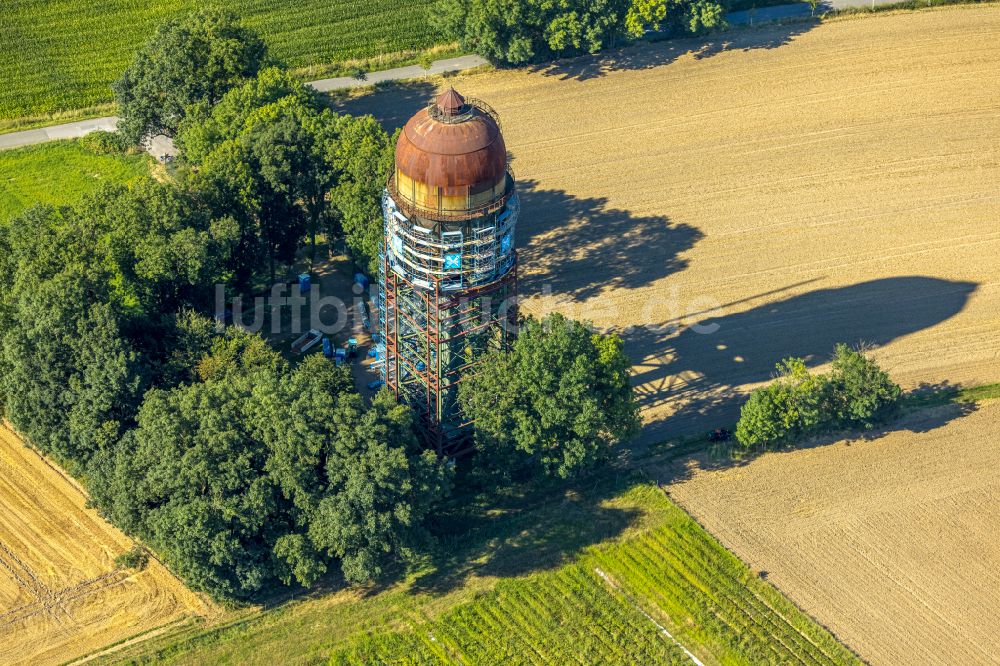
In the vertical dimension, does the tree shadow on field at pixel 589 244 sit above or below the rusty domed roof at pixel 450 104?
below

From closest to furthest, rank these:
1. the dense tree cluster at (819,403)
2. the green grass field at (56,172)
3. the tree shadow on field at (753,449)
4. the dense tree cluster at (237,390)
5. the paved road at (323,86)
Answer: the dense tree cluster at (237,390) → the dense tree cluster at (819,403) → the tree shadow on field at (753,449) → the green grass field at (56,172) → the paved road at (323,86)

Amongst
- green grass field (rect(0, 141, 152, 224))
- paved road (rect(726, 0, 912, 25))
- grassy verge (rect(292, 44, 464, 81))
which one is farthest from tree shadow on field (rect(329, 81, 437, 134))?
paved road (rect(726, 0, 912, 25))

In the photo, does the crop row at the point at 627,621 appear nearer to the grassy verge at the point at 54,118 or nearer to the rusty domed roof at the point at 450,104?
the rusty domed roof at the point at 450,104

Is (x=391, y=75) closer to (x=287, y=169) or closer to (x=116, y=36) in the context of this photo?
(x=116, y=36)

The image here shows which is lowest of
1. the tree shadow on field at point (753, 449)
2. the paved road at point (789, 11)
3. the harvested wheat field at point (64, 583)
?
the harvested wheat field at point (64, 583)

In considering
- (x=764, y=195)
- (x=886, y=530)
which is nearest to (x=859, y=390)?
(x=886, y=530)

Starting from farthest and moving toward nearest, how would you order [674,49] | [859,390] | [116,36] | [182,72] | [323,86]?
1. [674,49]
2. [116,36]
3. [323,86]
4. [182,72]
5. [859,390]

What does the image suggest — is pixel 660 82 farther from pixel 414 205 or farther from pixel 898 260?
pixel 414 205

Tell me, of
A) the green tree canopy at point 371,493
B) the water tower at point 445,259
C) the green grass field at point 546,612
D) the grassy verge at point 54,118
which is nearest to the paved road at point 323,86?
the grassy verge at point 54,118
